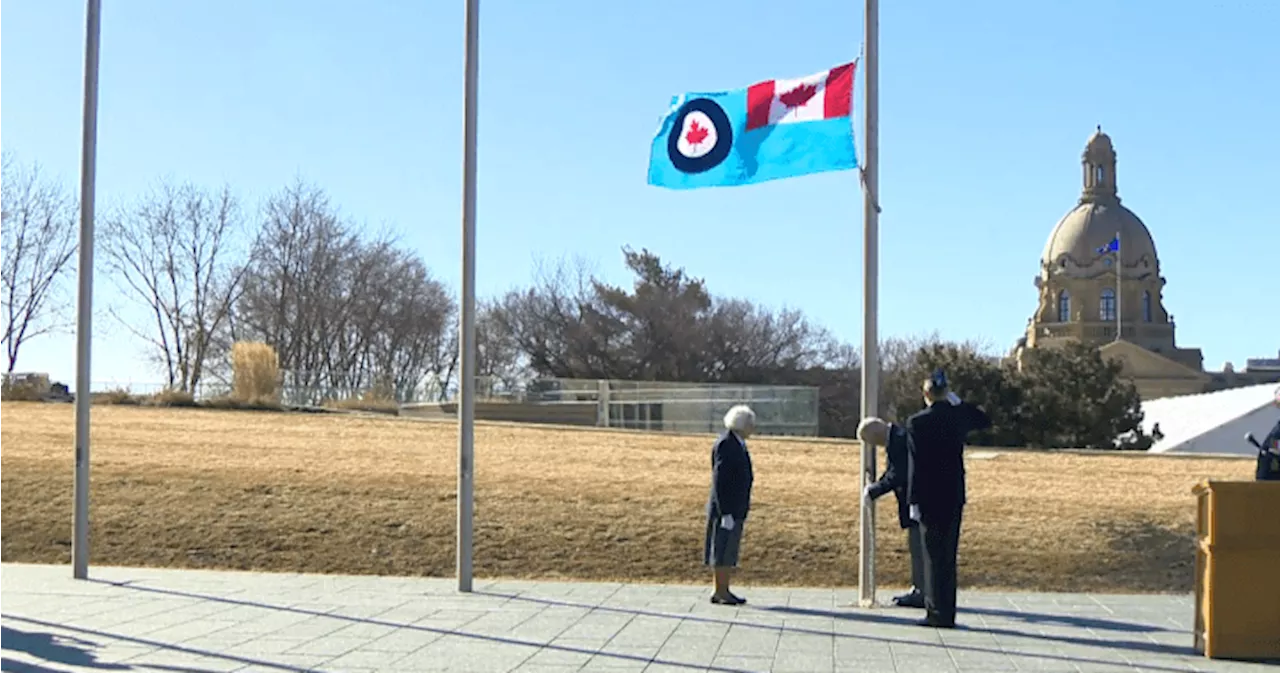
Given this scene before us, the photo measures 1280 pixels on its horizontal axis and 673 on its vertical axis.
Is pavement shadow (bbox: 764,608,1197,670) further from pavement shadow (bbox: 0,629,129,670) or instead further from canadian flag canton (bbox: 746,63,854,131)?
pavement shadow (bbox: 0,629,129,670)

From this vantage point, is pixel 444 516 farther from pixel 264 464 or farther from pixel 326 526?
pixel 264 464

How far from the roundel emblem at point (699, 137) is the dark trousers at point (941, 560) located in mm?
3554

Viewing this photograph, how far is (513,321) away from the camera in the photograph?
219ft

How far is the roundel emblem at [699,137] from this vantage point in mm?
12344

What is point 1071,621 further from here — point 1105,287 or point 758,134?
point 1105,287

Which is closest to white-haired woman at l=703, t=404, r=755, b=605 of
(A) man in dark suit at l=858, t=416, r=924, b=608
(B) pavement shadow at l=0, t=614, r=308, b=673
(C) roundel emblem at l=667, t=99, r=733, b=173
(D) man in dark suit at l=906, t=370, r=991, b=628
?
(A) man in dark suit at l=858, t=416, r=924, b=608

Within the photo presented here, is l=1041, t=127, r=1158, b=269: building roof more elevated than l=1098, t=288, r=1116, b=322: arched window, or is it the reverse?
l=1041, t=127, r=1158, b=269: building roof

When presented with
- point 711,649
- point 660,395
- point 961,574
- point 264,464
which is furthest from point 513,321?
point 711,649

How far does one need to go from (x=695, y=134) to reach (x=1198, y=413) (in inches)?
1722

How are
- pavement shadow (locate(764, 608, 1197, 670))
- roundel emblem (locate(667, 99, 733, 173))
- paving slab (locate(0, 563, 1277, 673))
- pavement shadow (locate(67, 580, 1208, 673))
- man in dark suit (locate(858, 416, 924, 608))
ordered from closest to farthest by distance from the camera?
paving slab (locate(0, 563, 1277, 673)) → pavement shadow (locate(67, 580, 1208, 673)) → pavement shadow (locate(764, 608, 1197, 670)) → man in dark suit (locate(858, 416, 924, 608)) → roundel emblem (locate(667, 99, 733, 173))

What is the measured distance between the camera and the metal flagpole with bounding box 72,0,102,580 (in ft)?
43.9

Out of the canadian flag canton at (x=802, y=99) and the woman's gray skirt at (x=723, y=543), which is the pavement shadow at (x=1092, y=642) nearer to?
the woman's gray skirt at (x=723, y=543)

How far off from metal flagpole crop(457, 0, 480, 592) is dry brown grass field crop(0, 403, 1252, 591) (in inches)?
104

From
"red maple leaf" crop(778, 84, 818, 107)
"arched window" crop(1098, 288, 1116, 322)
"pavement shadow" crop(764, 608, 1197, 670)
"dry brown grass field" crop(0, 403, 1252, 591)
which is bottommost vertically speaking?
"pavement shadow" crop(764, 608, 1197, 670)
